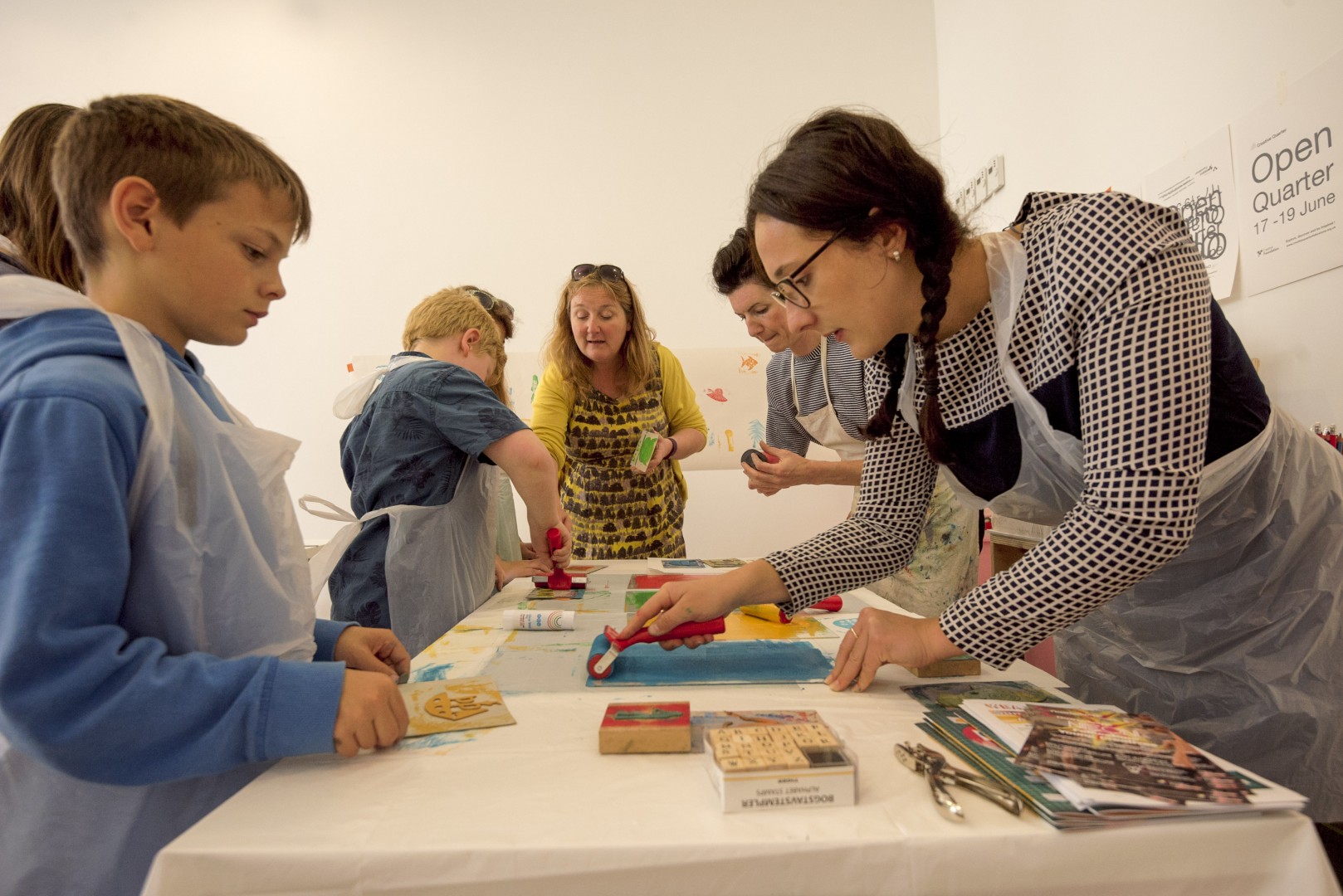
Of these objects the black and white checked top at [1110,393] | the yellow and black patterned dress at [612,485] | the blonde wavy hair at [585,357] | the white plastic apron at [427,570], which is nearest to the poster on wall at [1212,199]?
the black and white checked top at [1110,393]

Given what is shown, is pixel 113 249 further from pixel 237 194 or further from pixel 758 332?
pixel 758 332

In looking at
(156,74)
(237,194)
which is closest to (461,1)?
(156,74)

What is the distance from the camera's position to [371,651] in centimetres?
93

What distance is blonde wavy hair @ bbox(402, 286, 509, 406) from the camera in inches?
68.8

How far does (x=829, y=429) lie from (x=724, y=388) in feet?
4.77

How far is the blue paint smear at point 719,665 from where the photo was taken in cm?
95

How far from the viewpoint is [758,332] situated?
77.2 inches

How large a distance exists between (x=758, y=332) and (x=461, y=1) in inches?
106

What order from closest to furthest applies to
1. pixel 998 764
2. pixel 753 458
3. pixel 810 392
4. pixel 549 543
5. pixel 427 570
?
pixel 998 764 → pixel 427 570 → pixel 549 543 → pixel 753 458 → pixel 810 392

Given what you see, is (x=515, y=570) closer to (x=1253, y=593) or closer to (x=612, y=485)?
(x=612, y=485)

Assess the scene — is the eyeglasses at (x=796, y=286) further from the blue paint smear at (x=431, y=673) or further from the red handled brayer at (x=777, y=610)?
the blue paint smear at (x=431, y=673)

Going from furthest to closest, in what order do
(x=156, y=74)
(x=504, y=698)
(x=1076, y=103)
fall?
1. (x=156, y=74)
2. (x=1076, y=103)
3. (x=504, y=698)

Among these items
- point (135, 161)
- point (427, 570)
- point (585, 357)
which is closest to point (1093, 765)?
point (135, 161)

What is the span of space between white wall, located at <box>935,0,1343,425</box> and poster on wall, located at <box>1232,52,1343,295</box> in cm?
4
